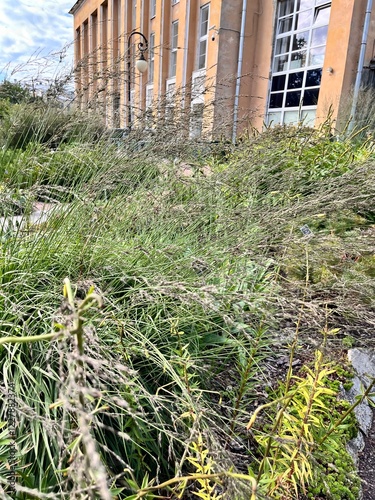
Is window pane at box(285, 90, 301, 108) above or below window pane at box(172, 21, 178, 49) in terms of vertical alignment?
below

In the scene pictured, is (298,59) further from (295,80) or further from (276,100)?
(276,100)

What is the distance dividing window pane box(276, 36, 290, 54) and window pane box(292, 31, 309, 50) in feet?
0.85

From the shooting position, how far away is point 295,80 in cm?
918

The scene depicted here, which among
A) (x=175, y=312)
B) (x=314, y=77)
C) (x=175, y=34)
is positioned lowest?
(x=175, y=312)

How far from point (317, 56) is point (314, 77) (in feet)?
1.51

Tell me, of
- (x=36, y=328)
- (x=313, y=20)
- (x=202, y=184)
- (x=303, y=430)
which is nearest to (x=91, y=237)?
(x=36, y=328)

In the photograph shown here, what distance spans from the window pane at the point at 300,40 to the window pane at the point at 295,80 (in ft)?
2.05

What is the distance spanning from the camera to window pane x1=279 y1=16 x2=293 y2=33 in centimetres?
927

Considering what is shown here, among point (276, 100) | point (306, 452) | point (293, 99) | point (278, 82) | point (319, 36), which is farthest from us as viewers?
point (276, 100)

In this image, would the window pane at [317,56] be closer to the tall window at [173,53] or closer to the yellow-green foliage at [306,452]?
the tall window at [173,53]

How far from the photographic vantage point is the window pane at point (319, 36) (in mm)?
8227

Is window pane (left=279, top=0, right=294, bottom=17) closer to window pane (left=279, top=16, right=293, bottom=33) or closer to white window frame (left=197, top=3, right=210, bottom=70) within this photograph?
window pane (left=279, top=16, right=293, bottom=33)

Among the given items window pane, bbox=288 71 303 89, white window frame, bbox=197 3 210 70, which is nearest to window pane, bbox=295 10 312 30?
window pane, bbox=288 71 303 89

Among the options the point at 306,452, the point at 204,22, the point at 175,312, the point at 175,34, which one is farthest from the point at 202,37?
the point at 306,452
